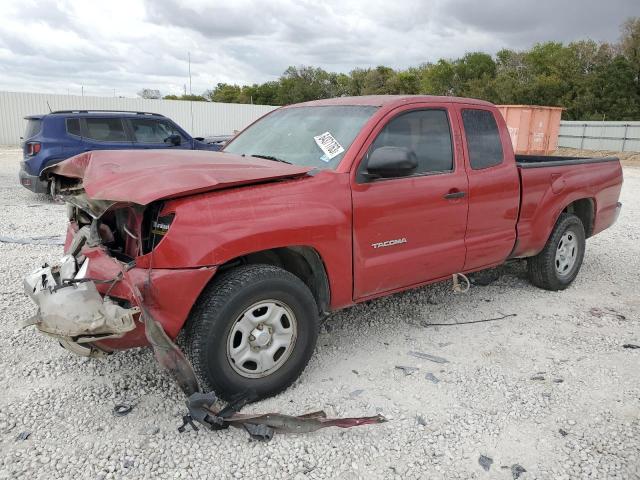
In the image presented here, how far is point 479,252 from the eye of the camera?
4.37 m

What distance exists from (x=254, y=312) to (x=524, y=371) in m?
1.95

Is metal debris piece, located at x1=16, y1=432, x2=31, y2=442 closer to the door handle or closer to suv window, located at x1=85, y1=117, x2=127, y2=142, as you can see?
the door handle

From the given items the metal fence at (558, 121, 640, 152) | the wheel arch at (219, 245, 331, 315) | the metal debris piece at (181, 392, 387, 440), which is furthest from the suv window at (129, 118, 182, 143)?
the metal fence at (558, 121, 640, 152)

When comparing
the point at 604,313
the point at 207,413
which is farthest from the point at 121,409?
the point at 604,313

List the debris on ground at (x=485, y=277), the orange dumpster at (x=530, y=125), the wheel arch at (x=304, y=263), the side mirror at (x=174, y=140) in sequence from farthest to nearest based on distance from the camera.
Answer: the orange dumpster at (x=530, y=125)
the side mirror at (x=174, y=140)
the debris on ground at (x=485, y=277)
the wheel arch at (x=304, y=263)

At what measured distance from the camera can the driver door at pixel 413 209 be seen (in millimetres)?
3529

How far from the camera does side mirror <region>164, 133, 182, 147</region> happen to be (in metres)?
10.3

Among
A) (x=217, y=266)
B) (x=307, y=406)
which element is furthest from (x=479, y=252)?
(x=217, y=266)

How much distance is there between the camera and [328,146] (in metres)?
3.69

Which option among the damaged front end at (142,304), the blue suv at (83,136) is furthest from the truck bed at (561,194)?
the blue suv at (83,136)

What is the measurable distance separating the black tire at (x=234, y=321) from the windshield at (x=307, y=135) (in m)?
0.92

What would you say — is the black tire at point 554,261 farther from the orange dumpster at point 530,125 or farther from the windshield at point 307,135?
the orange dumpster at point 530,125

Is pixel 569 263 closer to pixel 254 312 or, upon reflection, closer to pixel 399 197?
pixel 399 197

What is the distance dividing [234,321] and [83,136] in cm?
842
